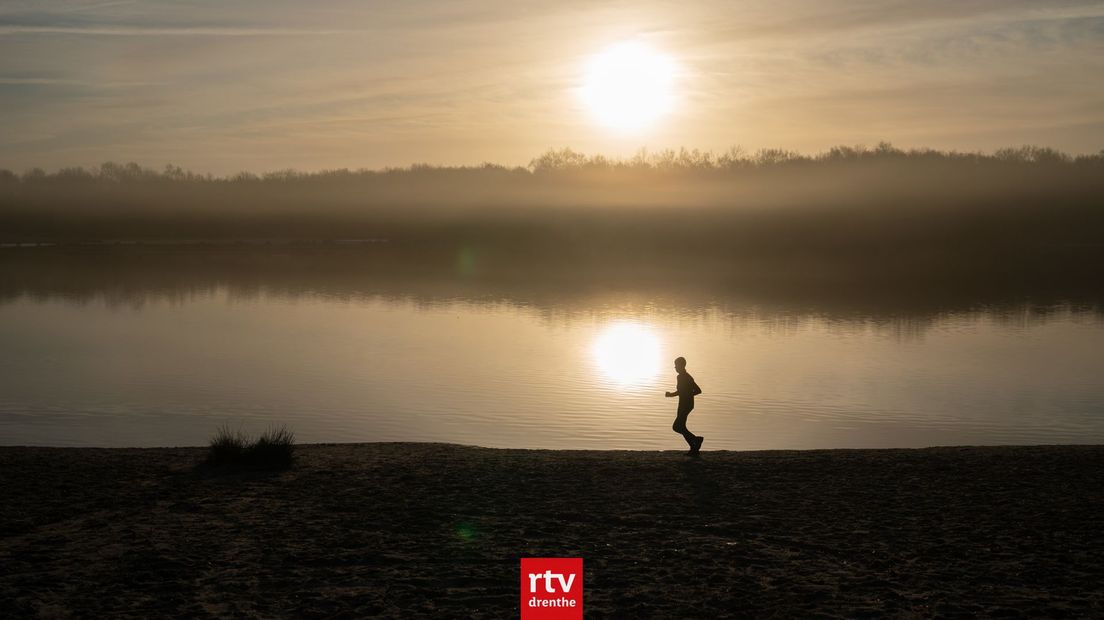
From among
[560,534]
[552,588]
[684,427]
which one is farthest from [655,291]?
[552,588]

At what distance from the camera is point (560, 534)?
9.27 m

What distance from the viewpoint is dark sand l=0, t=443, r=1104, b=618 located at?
7523mm

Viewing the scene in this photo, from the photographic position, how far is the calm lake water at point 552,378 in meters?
20.2

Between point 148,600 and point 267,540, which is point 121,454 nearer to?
point 267,540

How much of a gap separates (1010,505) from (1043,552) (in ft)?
5.57

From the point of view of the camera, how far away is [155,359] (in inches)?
1280

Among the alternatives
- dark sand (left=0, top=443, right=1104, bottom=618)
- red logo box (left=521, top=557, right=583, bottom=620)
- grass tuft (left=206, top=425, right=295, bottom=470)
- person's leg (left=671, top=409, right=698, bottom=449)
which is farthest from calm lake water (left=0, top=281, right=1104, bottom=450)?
red logo box (left=521, top=557, right=583, bottom=620)

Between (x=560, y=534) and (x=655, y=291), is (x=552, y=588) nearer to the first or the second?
(x=560, y=534)

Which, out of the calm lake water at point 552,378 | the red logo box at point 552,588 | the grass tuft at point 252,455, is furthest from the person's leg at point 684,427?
the red logo box at point 552,588

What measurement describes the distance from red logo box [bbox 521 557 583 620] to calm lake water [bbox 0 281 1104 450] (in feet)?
33.8

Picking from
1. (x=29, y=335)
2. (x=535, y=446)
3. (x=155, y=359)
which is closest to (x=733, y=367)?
(x=535, y=446)

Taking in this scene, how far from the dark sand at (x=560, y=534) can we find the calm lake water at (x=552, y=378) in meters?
6.56

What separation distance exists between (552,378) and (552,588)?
Result: 20.9 metres

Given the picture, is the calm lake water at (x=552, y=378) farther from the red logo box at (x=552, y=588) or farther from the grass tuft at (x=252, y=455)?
the red logo box at (x=552, y=588)
